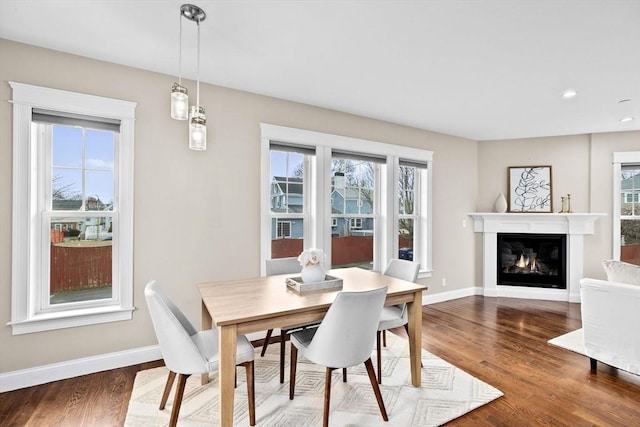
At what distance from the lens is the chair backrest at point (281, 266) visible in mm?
2945

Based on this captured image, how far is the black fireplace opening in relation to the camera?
15.8 feet

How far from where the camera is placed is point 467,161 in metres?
5.03

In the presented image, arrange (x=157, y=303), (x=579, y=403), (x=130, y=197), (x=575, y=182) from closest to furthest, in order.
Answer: (x=157, y=303), (x=579, y=403), (x=130, y=197), (x=575, y=182)

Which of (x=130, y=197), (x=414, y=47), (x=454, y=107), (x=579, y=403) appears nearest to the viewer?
(x=579, y=403)

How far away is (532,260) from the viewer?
5027 mm

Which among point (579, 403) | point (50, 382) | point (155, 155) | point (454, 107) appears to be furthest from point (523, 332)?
point (50, 382)

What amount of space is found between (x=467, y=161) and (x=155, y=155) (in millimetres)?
4487

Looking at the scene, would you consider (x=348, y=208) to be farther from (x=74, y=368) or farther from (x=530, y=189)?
(x=530, y=189)

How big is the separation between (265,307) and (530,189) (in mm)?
4937

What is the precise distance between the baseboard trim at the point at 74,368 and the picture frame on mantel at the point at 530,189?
535 centimetres

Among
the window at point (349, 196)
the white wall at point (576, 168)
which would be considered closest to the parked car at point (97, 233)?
the window at point (349, 196)

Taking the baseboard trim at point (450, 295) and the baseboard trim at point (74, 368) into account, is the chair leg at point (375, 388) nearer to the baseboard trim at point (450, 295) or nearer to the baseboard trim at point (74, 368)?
the baseboard trim at point (74, 368)

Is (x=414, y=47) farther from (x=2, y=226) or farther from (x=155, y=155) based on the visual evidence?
(x=2, y=226)

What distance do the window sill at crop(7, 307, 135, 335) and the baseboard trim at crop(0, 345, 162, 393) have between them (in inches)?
Result: 11.3
